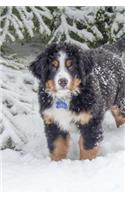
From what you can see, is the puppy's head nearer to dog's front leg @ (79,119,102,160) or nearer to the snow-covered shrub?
dog's front leg @ (79,119,102,160)

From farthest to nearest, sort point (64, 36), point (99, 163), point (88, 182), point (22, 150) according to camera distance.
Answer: point (64, 36)
point (22, 150)
point (99, 163)
point (88, 182)

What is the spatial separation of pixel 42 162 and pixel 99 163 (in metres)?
0.70

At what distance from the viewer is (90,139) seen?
5703 millimetres

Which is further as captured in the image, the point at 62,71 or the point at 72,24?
the point at 72,24

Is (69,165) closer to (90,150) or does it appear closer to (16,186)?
(90,150)

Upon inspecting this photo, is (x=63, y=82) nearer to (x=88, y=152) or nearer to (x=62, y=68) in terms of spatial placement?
(x=62, y=68)

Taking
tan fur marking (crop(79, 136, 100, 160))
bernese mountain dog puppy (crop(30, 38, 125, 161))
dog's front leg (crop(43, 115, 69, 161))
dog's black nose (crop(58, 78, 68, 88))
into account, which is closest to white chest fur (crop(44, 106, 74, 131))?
bernese mountain dog puppy (crop(30, 38, 125, 161))

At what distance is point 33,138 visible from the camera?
22.4ft

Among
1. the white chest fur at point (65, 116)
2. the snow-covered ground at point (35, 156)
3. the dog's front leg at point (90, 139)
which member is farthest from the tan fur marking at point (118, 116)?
the white chest fur at point (65, 116)

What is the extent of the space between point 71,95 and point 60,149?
659mm

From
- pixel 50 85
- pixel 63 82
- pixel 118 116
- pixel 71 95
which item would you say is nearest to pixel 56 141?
pixel 71 95

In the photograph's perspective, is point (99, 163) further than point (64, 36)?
No
